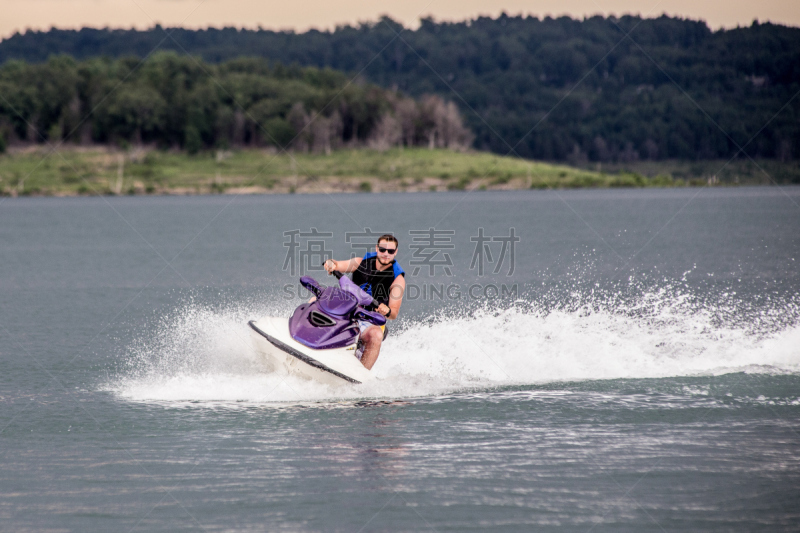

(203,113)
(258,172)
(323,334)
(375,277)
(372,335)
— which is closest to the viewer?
(323,334)

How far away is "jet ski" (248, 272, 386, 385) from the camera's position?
9109 mm

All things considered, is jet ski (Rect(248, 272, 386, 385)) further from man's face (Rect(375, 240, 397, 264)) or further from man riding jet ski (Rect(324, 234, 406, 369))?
man's face (Rect(375, 240, 397, 264))

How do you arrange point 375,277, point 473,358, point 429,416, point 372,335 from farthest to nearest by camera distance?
point 473,358 < point 375,277 < point 372,335 < point 429,416

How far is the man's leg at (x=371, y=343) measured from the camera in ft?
30.8

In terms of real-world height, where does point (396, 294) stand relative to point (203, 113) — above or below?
below

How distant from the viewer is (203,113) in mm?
106000

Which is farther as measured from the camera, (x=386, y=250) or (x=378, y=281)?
(x=378, y=281)

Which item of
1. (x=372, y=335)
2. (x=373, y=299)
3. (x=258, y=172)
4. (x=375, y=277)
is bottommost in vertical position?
(x=258, y=172)

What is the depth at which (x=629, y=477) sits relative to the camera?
727 cm

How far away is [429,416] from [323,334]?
143 centimetres

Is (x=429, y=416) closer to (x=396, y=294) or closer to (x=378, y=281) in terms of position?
(x=396, y=294)

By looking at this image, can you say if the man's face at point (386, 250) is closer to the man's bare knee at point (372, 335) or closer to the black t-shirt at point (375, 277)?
the black t-shirt at point (375, 277)

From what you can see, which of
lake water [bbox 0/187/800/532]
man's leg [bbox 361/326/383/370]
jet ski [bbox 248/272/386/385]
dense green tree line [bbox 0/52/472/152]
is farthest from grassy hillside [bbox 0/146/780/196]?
jet ski [bbox 248/272/386/385]

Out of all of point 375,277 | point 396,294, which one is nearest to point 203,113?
point 375,277
